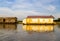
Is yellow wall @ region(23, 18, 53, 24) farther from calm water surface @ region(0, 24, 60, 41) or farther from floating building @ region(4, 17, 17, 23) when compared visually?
calm water surface @ region(0, 24, 60, 41)

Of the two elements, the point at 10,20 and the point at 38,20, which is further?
the point at 10,20

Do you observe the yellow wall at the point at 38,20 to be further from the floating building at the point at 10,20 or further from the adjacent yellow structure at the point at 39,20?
the floating building at the point at 10,20

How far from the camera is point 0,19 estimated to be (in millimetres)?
74312

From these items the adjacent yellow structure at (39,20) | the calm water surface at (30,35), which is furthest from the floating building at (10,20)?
the calm water surface at (30,35)

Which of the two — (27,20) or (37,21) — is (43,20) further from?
(27,20)

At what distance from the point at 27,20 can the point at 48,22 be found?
8.23 meters

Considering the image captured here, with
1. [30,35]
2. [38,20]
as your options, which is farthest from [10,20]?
[30,35]

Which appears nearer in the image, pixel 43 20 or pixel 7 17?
pixel 43 20

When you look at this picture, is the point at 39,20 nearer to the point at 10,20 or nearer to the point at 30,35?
the point at 10,20

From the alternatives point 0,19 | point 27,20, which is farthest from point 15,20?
point 27,20

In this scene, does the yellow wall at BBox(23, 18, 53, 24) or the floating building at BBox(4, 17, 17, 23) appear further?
the floating building at BBox(4, 17, 17, 23)

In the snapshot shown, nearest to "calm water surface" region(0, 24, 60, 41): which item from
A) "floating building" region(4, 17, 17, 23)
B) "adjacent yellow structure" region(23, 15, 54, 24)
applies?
"adjacent yellow structure" region(23, 15, 54, 24)

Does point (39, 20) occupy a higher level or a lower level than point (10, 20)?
higher

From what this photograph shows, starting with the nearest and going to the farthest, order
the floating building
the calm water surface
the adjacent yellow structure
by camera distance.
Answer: the calm water surface, the adjacent yellow structure, the floating building
